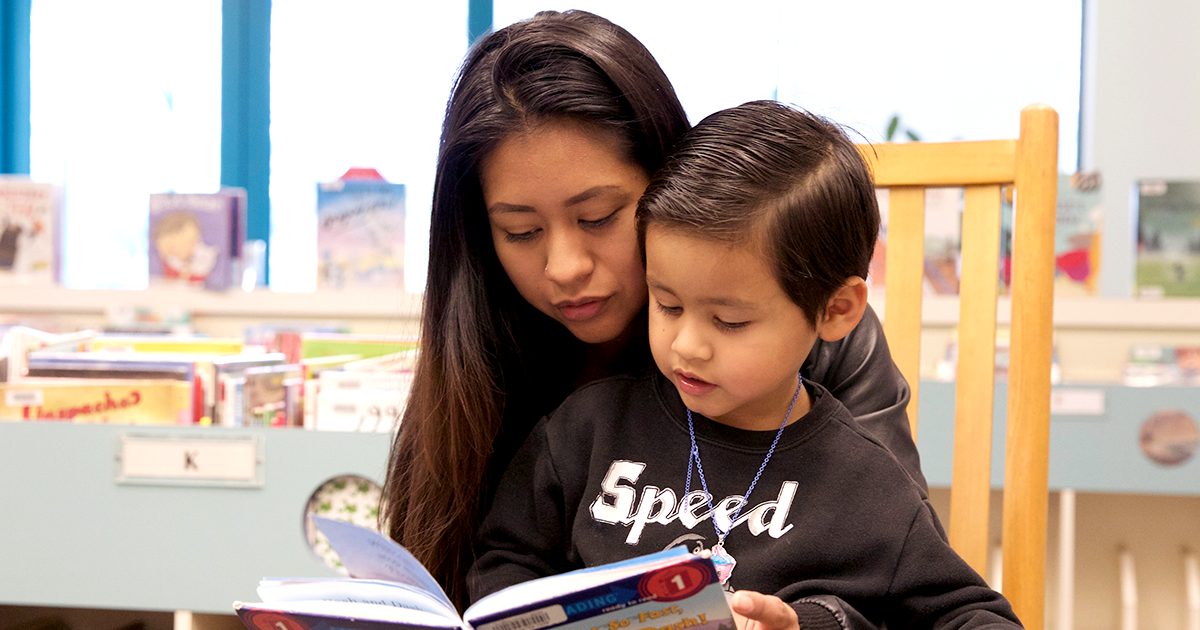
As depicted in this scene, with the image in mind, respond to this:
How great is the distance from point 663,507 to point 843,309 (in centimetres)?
23

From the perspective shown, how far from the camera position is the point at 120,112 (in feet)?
9.18

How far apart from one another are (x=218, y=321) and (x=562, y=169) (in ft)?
4.84

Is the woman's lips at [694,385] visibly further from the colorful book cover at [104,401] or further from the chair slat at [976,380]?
the colorful book cover at [104,401]

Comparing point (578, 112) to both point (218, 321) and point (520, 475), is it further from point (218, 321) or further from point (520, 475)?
point (218, 321)

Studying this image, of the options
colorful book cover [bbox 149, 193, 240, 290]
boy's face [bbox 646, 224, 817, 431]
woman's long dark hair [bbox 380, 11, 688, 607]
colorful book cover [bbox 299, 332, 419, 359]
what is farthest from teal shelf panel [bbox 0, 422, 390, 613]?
boy's face [bbox 646, 224, 817, 431]

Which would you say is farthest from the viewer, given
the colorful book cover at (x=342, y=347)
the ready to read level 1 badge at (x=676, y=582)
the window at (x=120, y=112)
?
the window at (x=120, y=112)

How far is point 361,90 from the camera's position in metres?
2.77

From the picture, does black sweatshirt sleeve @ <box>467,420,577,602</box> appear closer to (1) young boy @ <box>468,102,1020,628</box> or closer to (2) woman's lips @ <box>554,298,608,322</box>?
(1) young boy @ <box>468,102,1020,628</box>

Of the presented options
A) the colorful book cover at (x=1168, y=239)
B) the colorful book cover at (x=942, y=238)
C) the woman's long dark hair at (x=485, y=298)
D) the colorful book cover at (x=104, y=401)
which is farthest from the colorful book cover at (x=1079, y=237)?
the colorful book cover at (x=104, y=401)

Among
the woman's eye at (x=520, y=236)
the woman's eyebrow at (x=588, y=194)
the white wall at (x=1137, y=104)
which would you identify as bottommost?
the woman's eye at (x=520, y=236)

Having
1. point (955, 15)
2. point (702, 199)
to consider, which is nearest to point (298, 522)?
point (702, 199)

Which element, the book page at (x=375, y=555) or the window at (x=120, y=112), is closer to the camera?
the book page at (x=375, y=555)

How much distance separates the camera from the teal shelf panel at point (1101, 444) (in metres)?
1.53

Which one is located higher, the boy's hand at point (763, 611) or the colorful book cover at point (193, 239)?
the colorful book cover at point (193, 239)
